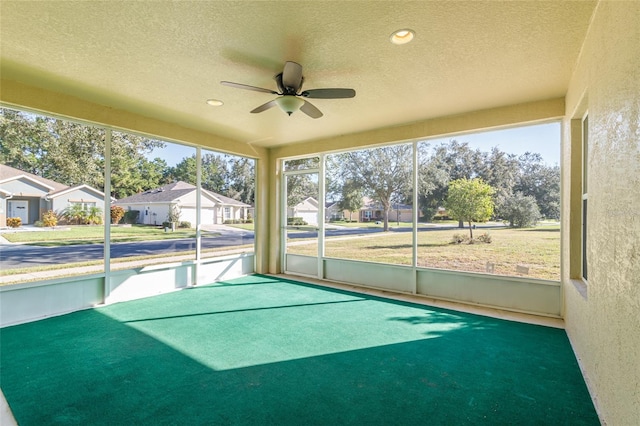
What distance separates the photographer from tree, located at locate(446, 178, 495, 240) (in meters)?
4.38

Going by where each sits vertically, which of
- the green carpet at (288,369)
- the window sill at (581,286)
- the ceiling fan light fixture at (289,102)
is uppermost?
the ceiling fan light fixture at (289,102)

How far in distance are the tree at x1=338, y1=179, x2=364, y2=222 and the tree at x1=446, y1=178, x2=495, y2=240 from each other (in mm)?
1548

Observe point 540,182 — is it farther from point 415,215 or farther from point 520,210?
point 415,215

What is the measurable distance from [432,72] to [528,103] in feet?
5.54

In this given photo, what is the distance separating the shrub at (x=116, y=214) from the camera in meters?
4.39

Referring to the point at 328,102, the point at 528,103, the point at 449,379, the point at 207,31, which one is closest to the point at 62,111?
the point at 207,31

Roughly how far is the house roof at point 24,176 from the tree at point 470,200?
5.30m

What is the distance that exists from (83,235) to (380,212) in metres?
4.36

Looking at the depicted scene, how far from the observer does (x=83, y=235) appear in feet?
13.5

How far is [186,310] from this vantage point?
4.01 m

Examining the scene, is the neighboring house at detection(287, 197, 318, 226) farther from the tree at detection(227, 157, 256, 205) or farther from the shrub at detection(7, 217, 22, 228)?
the shrub at detection(7, 217, 22, 228)

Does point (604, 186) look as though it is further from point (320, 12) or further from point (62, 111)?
point (62, 111)

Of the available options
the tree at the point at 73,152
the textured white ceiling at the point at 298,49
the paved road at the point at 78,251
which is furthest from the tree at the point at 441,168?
the tree at the point at 73,152

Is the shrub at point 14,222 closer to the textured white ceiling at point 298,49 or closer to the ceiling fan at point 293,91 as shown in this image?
the textured white ceiling at point 298,49
